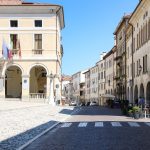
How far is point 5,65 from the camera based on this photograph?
55.2 m

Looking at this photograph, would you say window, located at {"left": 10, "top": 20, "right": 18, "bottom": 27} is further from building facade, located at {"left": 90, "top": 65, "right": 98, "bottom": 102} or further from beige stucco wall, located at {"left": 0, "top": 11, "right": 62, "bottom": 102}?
building facade, located at {"left": 90, "top": 65, "right": 98, "bottom": 102}

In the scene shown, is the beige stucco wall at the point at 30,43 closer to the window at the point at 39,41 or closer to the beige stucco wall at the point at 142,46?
the window at the point at 39,41

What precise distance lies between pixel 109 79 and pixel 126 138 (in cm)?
8346

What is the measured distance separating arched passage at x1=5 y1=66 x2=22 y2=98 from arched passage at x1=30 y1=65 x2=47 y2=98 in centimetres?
153

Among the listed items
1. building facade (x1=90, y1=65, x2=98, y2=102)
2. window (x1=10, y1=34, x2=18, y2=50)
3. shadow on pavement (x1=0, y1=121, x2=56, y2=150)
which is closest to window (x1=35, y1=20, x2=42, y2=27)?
window (x1=10, y1=34, x2=18, y2=50)

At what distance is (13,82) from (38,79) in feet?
11.3

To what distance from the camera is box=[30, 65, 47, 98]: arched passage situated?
189ft

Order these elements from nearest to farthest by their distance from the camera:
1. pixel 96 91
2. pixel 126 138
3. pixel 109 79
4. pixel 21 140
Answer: pixel 21 140 < pixel 126 138 < pixel 109 79 < pixel 96 91

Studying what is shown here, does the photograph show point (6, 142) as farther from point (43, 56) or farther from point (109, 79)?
point (109, 79)

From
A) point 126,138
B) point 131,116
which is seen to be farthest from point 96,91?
point 126,138

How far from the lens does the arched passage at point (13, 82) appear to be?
57938 mm

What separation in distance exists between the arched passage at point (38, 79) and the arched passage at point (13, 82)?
1530 millimetres

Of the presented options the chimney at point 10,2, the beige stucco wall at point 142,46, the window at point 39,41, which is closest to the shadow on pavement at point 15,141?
the beige stucco wall at point 142,46

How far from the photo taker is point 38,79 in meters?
59.8
